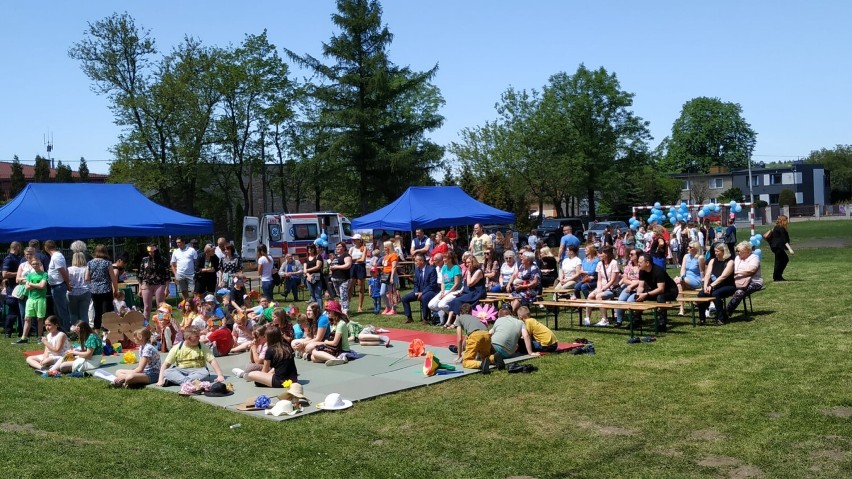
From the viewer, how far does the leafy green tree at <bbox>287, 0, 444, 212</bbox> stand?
39656 mm

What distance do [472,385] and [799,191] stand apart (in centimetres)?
9583

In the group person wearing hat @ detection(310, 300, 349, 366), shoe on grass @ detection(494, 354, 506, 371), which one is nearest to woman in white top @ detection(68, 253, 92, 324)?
person wearing hat @ detection(310, 300, 349, 366)

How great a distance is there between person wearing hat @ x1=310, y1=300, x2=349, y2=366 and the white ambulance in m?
16.3

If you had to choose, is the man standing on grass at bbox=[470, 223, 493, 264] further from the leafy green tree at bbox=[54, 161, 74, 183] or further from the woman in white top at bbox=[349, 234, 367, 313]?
the leafy green tree at bbox=[54, 161, 74, 183]

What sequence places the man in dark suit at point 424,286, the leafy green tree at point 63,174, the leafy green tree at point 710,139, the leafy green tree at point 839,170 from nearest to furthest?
the man in dark suit at point 424,286
the leafy green tree at point 63,174
the leafy green tree at point 839,170
the leafy green tree at point 710,139

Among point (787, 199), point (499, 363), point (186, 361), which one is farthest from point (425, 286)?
point (787, 199)

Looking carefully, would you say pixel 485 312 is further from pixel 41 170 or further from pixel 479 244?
pixel 41 170

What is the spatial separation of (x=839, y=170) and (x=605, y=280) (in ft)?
311

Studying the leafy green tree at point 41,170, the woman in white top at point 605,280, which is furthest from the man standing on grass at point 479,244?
the leafy green tree at point 41,170

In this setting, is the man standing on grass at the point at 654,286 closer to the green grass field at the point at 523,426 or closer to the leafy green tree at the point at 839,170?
the green grass field at the point at 523,426

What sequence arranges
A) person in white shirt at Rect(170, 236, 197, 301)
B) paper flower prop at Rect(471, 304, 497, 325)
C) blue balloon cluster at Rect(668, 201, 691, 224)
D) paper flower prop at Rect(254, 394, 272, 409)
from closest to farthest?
paper flower prop at Rect(254, 394, 272, 409) → paper flower prop at Rect(471, 304, 497, 325) → person in white shirt at Rect(170, 236, 197, 301) → blue balloon cluster at Rect(668, 201, 691, 224)

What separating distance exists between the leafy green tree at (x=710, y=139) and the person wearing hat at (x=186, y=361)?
10158 centimetres

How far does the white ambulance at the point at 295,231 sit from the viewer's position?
28312 millimetres

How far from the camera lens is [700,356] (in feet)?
33.6
